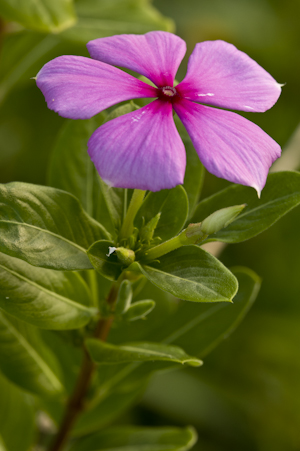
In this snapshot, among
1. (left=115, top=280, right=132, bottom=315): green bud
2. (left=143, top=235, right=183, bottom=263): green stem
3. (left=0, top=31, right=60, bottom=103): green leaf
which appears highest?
(left=0, top=31, right=60, bottom=103): green leaf

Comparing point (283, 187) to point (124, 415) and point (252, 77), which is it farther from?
point (124, 415)

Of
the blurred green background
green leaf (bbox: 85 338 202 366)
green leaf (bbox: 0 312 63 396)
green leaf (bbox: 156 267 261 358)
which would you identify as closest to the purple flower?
green leaf (bbox: 85 338 202 366)

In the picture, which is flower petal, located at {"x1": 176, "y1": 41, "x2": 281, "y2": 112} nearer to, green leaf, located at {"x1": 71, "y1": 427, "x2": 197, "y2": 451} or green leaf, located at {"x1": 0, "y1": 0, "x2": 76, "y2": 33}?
green leaf, located at {"x1": 0, "y1": 0, "x2": 76, "y2": 33}

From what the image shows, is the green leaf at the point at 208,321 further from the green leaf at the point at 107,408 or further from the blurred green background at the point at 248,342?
the blurred green background at the point at 248,342

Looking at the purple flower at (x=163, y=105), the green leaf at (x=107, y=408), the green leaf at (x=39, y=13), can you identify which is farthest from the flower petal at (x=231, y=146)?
the green leaf at (x=107, y=408)

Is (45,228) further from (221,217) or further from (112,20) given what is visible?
(112,20)

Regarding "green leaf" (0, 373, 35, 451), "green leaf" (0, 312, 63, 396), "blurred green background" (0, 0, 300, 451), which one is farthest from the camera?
"blurred green background" (0, 0, 300, 451)

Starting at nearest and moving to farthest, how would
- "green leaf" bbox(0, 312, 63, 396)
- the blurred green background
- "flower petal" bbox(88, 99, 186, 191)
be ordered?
"flower petal" bbox(88, 99, 186, 191) < "green leaf" bbox(0, 312, 63, 396) < the blurred green background

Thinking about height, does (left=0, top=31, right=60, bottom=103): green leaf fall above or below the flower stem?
above

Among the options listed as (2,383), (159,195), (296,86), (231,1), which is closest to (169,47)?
(159,195)
